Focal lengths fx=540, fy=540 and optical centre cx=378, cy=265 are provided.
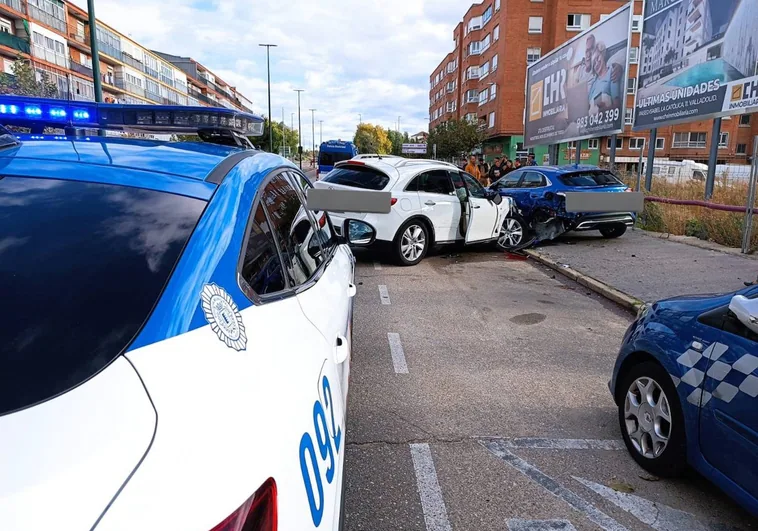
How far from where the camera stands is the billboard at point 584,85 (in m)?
15.6

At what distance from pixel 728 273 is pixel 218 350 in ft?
28.5

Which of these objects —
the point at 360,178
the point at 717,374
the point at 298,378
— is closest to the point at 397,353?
the point at 717,374

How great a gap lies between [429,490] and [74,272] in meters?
2.20

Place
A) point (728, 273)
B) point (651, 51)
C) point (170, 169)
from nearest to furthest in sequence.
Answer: point (170, 169) < point (728, 273) < point (651, 51)

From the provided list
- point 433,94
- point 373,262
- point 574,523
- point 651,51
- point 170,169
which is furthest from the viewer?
point 433,94

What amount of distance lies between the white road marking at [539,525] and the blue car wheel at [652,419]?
0.72 m

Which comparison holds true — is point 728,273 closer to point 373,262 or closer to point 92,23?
point 373,262

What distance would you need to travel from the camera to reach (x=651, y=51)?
46.7 ft

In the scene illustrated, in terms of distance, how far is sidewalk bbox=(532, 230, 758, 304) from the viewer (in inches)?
290

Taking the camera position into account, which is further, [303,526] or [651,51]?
[651,51]

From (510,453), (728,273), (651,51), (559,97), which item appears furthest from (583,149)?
(510,453)

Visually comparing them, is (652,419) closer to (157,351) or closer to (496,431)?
(496,431)

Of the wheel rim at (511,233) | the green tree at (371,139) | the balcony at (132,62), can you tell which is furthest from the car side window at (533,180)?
the green tree at (371,139)

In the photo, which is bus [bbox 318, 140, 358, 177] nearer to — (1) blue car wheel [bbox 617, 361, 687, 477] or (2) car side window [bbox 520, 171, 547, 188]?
(2) car side window [bbox 520, 171, 547, 188]
